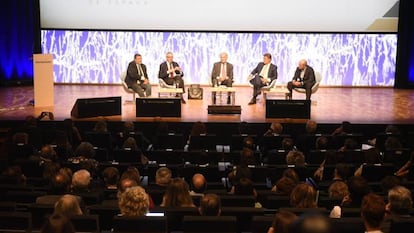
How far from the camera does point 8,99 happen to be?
543 inches

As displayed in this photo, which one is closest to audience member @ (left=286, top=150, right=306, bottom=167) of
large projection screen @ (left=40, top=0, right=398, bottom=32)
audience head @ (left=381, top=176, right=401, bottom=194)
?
audience head @ (left=381, top=176, right=401, bottom=194)

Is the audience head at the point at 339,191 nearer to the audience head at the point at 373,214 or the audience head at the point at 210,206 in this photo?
the audience head at the point at 210,206

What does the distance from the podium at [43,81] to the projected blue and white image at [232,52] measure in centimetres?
377

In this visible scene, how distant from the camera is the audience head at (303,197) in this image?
5.25 m

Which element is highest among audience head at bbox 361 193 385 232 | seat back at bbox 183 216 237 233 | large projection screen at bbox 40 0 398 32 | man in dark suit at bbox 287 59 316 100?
large projection screen at bbox 40 0 398 32

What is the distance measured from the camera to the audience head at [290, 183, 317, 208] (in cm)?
525

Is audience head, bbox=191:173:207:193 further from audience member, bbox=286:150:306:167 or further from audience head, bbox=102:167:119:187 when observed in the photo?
audience member, bbox=286:150:306:167

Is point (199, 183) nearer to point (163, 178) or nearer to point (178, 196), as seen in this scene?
point (163, 178)

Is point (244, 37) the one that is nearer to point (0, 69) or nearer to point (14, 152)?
point (0, 69)

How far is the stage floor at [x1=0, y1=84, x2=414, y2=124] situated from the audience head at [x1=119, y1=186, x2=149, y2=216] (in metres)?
6.31

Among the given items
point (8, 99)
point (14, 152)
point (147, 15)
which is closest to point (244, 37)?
point (147, 15)

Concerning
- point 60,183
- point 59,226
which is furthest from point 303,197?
point 59,226

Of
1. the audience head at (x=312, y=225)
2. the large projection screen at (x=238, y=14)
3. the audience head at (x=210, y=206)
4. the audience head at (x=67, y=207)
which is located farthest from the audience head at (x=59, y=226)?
the large projection screen at (x=238, y=14)

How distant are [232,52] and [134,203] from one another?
456 inches
